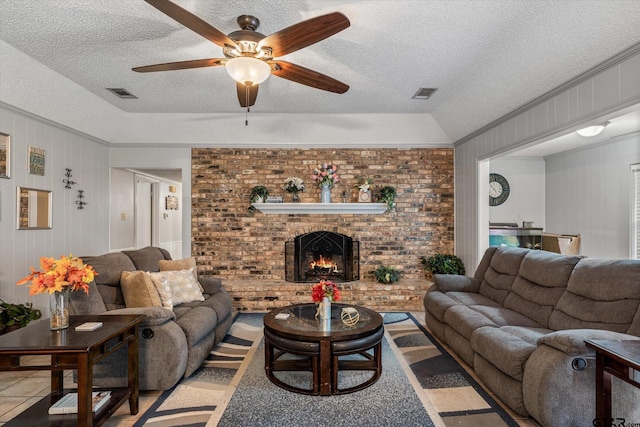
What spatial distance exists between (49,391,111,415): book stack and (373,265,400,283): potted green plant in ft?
12.5

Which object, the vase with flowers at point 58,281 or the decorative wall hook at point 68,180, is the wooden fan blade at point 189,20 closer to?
the vase with flowers at point 58,281

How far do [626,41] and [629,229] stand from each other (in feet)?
12.4

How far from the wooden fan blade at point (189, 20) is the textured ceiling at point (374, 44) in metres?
0.41

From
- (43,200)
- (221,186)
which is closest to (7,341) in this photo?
(43,200)

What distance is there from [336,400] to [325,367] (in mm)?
239

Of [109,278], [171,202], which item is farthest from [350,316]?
[171,202]

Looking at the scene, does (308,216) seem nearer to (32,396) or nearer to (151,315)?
(151,315)

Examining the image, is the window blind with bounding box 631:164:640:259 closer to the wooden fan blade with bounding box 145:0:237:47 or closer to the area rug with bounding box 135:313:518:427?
the area rug with bounding box 135:313:518:427

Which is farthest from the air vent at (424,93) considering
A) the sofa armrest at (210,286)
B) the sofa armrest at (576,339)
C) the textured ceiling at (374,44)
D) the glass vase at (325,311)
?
the sofa armrest at (210,286)

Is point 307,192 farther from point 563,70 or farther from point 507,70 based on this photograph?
point 563,70

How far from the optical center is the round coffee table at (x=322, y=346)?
2.57m

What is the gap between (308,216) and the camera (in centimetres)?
543

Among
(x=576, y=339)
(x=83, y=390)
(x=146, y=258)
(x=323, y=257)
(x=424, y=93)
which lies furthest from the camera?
(x=323, y=257)

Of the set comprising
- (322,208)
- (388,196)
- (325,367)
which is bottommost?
(325,367)
